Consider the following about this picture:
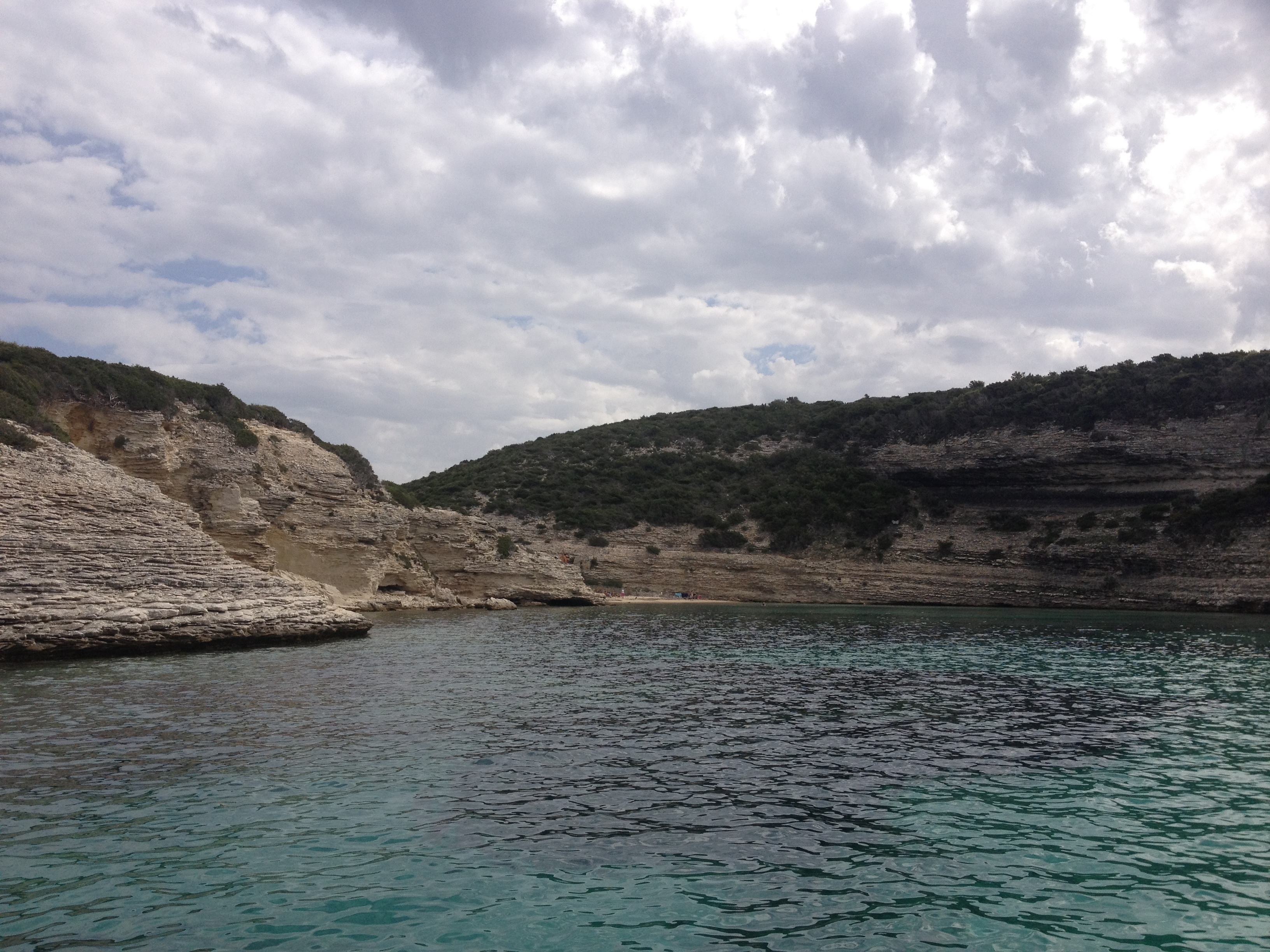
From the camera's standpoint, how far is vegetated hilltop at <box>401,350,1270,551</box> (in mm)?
58219

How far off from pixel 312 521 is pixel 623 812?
30725mm

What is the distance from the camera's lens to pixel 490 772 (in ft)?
35.8

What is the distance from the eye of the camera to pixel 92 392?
31297 mm

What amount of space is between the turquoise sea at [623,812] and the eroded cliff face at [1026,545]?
34.4m

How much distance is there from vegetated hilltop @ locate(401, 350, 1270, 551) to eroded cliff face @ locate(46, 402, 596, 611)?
7694 millimetres

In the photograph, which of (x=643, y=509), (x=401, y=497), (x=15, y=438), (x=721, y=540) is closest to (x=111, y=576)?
(x=15, y=438)

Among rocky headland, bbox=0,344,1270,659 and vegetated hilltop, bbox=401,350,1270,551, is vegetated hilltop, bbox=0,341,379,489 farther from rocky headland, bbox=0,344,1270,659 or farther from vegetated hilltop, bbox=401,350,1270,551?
vegetated hilltop, bbox=401,350,1270,551

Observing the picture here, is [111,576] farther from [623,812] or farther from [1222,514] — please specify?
[1222,514]

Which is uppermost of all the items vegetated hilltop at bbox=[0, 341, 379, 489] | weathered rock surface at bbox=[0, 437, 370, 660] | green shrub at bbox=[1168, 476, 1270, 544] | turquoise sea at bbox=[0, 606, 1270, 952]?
vegetated hilltop at bbox=[0, 341, 379, 489]

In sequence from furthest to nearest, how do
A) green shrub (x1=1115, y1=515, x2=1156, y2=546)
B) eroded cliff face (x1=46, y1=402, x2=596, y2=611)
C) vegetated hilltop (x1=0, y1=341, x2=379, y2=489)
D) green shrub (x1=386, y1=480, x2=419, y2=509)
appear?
green shrub (x1=1115, y1=515, x2=1156, y2=546) < green shrub (x1=386, y1=480, x2=419, y2=509) < eroded cliff face (x1=46, y1=402, x2=596, y2=611) < vegetated hilltop (x1=0, y1=341, x2=379, y2=489)

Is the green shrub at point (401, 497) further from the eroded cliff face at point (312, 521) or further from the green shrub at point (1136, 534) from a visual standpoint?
the green shrub at point (1136, 534)

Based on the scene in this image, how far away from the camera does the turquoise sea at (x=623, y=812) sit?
6516 mm

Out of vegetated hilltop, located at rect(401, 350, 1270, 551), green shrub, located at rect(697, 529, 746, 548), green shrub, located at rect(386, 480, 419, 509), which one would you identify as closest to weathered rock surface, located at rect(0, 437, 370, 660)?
green shrub, located at rect(386, 480, 419, 509)

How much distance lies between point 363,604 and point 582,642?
1462cm
